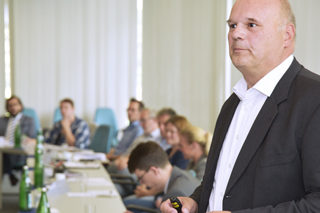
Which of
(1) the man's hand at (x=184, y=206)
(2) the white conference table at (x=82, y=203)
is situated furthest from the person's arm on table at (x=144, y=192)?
(1) the man's hand at (x=184, y=206)

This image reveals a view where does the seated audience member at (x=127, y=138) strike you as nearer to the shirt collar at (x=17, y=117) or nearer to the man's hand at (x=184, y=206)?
the shirt collar at (x=17, y=117)

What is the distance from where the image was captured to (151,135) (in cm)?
504

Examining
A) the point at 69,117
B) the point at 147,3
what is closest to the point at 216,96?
the point at 69,117

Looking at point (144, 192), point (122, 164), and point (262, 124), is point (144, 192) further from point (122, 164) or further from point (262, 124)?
point (262, 124)

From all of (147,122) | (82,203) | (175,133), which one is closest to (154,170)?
(82,203)

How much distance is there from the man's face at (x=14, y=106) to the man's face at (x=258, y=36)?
5834mm

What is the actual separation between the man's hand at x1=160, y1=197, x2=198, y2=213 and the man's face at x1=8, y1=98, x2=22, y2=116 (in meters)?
5.60

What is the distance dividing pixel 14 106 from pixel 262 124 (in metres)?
5.92

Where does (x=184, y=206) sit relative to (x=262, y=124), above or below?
below

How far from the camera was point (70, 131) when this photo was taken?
19.8 ft

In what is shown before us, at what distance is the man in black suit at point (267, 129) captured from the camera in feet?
3.52

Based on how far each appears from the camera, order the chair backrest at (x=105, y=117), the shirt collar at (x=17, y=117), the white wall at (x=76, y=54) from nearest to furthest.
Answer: the shirt collar at (x=17, y=117), the chair backrest at (x=105, y=117), the white wall at (x=76, y=54)

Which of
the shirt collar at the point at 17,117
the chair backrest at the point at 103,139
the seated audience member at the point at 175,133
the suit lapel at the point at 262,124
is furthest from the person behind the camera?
the shirt collar at the point at 17,117

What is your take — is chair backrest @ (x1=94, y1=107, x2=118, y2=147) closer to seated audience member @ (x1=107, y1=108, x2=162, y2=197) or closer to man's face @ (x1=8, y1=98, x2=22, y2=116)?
man's face @ (x1=8, y1=98, x2=22, y2=116)
